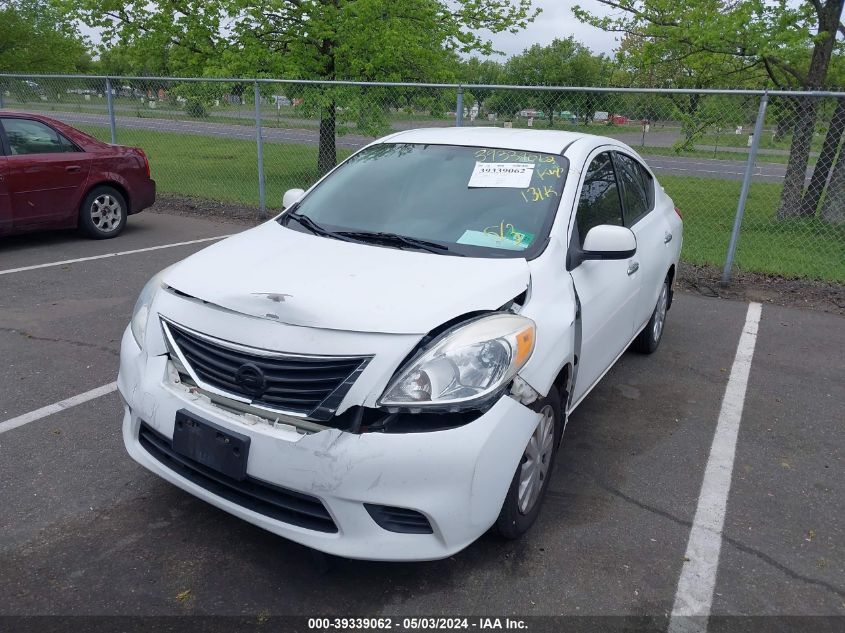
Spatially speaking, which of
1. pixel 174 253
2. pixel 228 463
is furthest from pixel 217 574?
pixel 174 253

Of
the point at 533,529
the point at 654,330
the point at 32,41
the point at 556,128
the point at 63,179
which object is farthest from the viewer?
the point at 32,41

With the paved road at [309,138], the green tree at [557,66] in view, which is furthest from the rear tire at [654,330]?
the green tree at [557,66]

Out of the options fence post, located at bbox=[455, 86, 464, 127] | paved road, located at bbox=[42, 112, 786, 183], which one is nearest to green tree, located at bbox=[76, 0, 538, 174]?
paved road, located at bbox=[42, 112, 786, 183]

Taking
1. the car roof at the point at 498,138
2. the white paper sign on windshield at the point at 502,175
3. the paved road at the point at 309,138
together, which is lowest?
the paved road at the point at 309,138

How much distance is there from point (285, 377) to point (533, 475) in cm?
118

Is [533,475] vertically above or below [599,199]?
below

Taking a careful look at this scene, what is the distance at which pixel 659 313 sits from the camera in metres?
5.40

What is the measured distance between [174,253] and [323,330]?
6230 millimetres

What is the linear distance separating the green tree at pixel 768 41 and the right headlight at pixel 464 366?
8650mm

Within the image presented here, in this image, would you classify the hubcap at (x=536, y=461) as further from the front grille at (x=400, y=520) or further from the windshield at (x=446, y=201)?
the windshield at (x=446, y=201)

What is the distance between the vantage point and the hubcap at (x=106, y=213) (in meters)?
8.60

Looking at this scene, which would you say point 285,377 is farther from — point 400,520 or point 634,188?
point 634,188

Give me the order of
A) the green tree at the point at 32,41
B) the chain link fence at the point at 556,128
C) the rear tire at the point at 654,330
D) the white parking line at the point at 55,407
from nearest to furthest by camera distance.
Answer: the white parking line at the point at 55,407 < the rear tire at the point at 654,330 < the chain link fence at the point at 556,128 < the green tree at the point at 32,41

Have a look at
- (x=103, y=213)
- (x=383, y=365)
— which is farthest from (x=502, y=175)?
(x=103, y=213)
